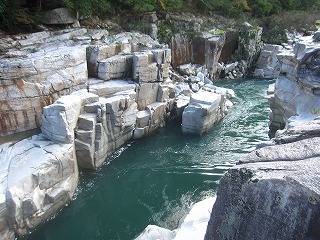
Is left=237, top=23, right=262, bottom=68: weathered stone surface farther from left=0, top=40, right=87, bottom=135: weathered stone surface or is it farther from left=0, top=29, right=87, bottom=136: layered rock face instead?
left=0, top=40, right=87, bottom=135: weathered stone surface

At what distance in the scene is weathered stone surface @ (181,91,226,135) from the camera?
15.6 m

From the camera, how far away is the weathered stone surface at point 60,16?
1747cm

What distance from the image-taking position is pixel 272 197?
393cm

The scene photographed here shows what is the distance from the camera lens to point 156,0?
23797mm

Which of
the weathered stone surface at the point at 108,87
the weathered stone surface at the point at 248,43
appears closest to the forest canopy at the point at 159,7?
the weathered stone surface at the point at 248,43

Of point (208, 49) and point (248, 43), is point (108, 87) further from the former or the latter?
point (248, 43)

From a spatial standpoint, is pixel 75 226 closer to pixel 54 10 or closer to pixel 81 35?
pixel 81 35

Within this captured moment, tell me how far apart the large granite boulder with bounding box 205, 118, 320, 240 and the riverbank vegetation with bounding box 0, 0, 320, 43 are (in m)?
13.6

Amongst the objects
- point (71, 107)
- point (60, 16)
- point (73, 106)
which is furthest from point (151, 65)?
point (60, 16)

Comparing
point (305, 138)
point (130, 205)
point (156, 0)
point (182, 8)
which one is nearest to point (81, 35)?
point (156, 0)

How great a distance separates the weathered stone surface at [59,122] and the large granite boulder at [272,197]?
7444 mm

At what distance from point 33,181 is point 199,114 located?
8512 millimetres

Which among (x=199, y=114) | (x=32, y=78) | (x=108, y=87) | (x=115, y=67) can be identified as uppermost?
(x=32, y=78)

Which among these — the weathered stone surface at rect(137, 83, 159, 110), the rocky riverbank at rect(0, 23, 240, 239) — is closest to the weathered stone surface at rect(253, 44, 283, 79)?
the rocky riverbank at rect(0, 23, 240, 239)
